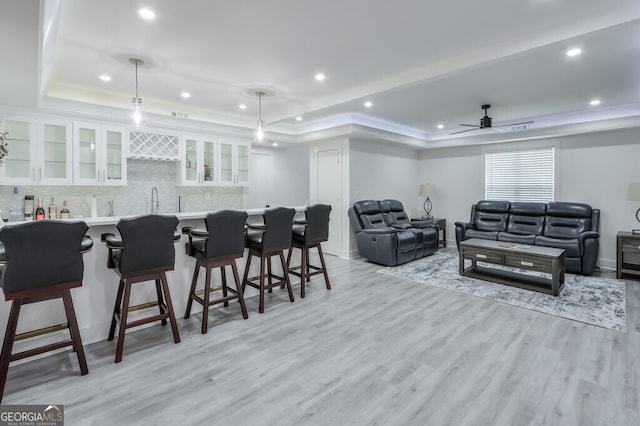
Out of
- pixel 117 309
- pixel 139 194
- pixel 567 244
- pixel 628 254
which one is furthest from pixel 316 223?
pixel 628 254

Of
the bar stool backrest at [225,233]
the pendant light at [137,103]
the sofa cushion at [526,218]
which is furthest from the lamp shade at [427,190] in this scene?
the pendant light at [137,103]

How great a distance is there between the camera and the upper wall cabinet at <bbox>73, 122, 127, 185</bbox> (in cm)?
450

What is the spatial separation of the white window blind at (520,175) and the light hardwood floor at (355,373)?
11.0ft

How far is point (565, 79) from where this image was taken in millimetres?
3902

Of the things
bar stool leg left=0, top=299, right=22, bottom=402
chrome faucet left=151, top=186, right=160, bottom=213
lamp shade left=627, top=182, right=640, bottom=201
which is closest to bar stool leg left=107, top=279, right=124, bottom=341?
bar stool leg left=0, top=299, right=22, bottom=402

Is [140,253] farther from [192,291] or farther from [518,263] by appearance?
[518,263]

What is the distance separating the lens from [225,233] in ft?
10.0

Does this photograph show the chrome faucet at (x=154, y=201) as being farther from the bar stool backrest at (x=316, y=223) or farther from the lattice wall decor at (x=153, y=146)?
the bar stool backrest at (x=316, y=223)

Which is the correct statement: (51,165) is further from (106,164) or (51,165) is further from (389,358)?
(389,358)

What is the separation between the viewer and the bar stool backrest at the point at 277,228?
349 cm

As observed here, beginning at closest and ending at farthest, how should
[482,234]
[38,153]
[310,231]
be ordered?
[310,231] → [38,153] → [482,234]

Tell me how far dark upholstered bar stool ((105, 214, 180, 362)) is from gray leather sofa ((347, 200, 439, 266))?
3.59 metres

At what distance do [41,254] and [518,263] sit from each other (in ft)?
16.4

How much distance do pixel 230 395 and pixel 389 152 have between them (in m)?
6.06
